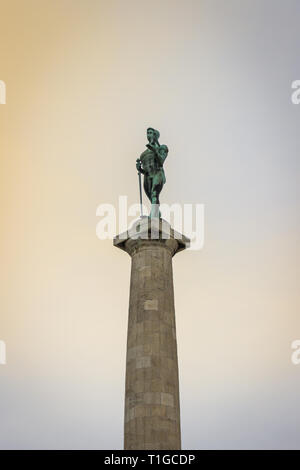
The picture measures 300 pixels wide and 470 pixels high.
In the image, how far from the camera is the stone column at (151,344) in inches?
645

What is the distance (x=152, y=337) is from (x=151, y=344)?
24 cm

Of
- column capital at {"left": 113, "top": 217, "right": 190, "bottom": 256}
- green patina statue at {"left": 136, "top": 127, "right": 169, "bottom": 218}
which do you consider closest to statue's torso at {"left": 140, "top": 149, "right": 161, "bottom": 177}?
green patina statue at {"left": 136, "top": 127, "right": 169, "bottom": 218}

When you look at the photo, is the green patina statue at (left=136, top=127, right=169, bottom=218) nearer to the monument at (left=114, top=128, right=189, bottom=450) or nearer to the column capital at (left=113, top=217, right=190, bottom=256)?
the monument at (left=114, top=128, right=189, bottom=450)

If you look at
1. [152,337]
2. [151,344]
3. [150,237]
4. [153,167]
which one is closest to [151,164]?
[153,167]

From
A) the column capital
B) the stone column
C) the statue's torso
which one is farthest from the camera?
the statue's torso

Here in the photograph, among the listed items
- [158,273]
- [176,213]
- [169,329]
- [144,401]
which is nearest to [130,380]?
[144,401]

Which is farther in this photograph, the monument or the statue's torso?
the statue's torso

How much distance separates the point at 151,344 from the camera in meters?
17.7

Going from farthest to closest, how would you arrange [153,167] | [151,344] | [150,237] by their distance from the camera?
1. [153,167]
2. [150,237]
3. [151,344]

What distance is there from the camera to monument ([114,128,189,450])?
53.8 feet

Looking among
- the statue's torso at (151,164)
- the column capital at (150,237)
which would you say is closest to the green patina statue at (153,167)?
the statue's torso at (151,164)

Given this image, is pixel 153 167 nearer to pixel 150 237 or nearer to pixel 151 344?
pixel 150 237

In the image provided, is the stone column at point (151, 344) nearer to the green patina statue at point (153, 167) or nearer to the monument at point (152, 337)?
the monument at point (152, 337)
